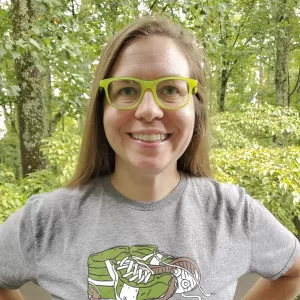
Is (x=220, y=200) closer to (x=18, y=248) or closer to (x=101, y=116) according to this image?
(x=101, y=116)

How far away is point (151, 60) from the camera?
81 cm

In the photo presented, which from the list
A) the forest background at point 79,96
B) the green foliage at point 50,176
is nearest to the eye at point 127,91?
the forest background at point 79,96

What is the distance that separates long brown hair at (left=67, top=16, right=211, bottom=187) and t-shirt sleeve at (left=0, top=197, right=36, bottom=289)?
0.54 ft

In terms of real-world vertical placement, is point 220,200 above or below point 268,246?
above

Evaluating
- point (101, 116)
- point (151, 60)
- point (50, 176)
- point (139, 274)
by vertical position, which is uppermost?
point (151, 60)

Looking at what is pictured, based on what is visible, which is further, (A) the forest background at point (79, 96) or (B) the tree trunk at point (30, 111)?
(B) the tree trunk at point (30, 111)

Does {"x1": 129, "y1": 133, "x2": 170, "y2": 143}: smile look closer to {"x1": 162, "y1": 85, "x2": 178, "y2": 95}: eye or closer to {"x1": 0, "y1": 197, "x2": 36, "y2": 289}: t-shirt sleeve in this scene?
{"x1": 162, "y1": 85, "x2": 178, "y2": 95}: eye

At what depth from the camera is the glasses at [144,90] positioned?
2.62 ft

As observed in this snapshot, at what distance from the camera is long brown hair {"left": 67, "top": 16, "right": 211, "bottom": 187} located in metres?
0.88

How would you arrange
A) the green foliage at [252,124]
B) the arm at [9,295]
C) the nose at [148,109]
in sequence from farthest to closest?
the green foliage at [252,124], the arm at [9,295], the nose at [148,109]

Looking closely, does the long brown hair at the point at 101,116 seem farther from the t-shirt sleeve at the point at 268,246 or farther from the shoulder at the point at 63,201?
the t-shirt sleeve at the point at 268,246

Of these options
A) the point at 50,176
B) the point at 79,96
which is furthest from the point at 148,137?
the point at 79,96

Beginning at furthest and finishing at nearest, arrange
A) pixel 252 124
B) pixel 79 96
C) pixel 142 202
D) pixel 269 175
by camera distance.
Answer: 1. pixel 252 124
2. pixel 79 96
3. pixel 269 175
4. pixel 142 202

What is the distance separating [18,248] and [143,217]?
0.31 metres
